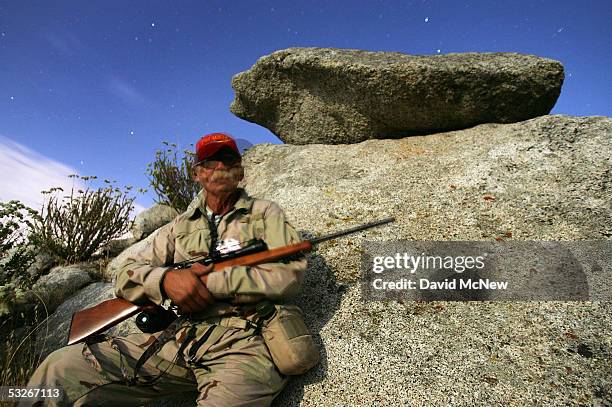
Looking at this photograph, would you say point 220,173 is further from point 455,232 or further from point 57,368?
point 455,232

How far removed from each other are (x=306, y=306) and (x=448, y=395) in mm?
1311

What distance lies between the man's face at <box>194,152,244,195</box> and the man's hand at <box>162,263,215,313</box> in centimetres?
71

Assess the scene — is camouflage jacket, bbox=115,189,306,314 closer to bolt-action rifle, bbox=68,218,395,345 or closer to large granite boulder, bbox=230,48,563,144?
bolt-action rifle, bbox=68,218,395,345

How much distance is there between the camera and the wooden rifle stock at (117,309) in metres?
2.75

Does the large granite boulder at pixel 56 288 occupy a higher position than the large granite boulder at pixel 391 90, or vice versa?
the large granite boulder at pixel 391 90

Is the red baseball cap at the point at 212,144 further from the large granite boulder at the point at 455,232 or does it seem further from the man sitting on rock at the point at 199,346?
the large granite boulder at the point at 455,232

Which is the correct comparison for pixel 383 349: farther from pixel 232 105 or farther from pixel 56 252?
pixel 56 252

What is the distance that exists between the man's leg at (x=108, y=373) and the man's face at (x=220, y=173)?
1.20m

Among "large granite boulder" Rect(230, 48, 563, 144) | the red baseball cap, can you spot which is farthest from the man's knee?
"large granite boulder" Rect(230, 48, 563, 144)

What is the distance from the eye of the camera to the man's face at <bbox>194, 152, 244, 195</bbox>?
10.3 ft

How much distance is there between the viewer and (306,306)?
3.39 meters

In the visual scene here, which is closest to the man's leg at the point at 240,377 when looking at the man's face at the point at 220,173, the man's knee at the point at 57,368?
the man's knee at the point at 57,368

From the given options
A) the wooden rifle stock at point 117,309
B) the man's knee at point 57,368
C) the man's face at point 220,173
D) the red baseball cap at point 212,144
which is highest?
the red baseball cap at point 212,144

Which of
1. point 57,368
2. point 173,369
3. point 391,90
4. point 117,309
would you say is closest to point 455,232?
point 391,90
